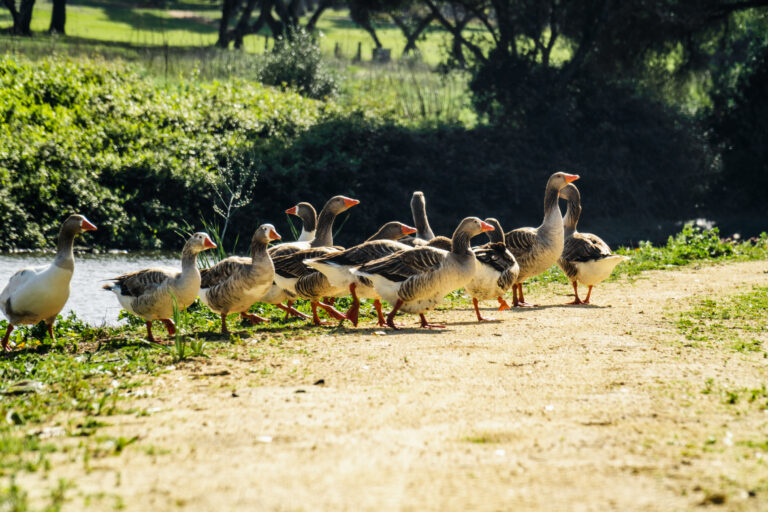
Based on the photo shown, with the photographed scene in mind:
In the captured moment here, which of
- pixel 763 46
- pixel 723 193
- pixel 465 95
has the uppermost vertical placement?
pixel 763 46

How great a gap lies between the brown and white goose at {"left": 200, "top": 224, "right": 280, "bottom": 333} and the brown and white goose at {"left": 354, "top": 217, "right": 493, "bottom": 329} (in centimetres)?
119

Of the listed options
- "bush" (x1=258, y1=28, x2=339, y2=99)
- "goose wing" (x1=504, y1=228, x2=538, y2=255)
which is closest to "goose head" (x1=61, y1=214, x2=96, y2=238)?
"goose wing" (x1=504, y1=228, x2=538, y2=255)

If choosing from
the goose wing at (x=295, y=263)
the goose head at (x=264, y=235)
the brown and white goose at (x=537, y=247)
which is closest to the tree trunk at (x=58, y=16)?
the goose wing at (x=295, y=263)

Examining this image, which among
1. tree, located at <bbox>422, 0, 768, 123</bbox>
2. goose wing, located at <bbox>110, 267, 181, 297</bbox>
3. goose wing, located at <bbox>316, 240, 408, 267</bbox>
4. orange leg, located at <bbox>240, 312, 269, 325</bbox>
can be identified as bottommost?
orange leg, located at <bbox>240, 312, 269, 325</bbox>

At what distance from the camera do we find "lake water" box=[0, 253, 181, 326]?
46.0ft

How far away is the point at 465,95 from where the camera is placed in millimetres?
37594

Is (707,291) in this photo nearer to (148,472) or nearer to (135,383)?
(135,383)

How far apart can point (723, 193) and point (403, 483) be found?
3240 cm

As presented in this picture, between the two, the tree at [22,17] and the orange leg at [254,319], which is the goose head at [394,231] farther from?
the tree at [22,17]

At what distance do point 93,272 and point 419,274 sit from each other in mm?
10651

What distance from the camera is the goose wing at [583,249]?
12.9 metres

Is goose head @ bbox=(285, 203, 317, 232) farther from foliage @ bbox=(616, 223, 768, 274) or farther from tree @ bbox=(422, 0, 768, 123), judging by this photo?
tree @ bbox=(422, 0, 768, 123)

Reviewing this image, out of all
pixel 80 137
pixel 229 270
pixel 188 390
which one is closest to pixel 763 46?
pixel 80 137

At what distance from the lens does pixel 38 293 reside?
9.83 metres
